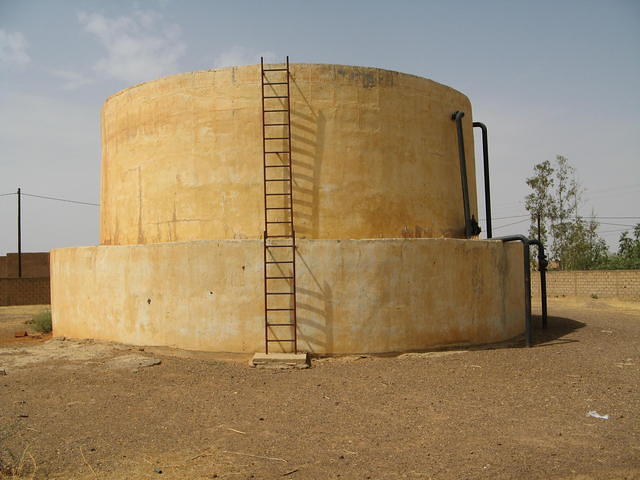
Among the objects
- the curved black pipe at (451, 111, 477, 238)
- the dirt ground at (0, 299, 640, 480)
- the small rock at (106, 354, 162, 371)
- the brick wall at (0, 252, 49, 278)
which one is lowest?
the dirt ground at (0, 299, 640, 480)

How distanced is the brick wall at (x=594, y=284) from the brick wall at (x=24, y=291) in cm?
2250

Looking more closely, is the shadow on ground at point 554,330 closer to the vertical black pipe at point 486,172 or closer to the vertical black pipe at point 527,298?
the vertical black pipe at point 527,298

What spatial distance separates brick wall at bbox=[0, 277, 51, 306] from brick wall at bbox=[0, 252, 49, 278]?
147 inches

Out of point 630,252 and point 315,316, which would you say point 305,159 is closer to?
point 315,316

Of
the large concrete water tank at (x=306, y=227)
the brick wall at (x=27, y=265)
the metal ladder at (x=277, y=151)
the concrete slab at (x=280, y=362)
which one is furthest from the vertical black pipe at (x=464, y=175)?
the brick wall at (x=27, y=265)

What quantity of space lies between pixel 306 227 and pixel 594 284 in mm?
19166

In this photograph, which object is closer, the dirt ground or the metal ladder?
the dirt ground

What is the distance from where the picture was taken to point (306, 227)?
9.85 meters

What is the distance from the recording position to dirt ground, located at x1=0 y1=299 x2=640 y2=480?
4.93 meters

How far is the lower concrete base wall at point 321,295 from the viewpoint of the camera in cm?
909

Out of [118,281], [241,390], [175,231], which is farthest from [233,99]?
[241,390]

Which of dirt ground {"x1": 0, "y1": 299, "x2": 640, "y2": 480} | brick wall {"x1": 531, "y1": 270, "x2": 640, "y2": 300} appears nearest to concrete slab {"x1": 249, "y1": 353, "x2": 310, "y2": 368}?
dirt ground {"x1": 0, "y1": 299, "x2": 640, "y2": 480}

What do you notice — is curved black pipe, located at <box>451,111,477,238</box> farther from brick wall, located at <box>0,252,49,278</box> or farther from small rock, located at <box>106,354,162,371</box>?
brick wall, located at <box>0,252,49,278</box>

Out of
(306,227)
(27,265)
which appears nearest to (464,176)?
(306,227)
